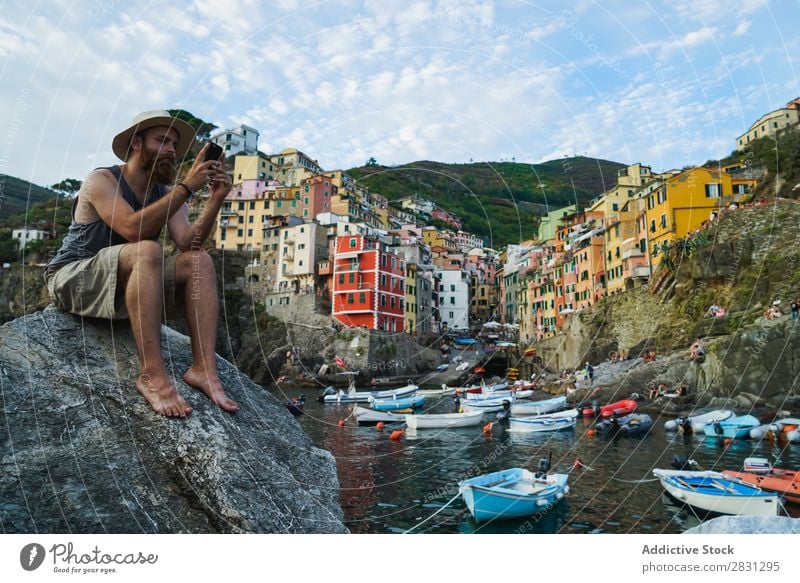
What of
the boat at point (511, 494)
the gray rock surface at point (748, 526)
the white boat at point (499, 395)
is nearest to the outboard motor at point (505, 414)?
the white boat at point (499, 395)

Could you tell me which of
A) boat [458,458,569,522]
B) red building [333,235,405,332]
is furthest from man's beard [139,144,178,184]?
red building [333,235,405,332]

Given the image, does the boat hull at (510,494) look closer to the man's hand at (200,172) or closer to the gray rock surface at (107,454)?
the gray rock surface at (107,454)

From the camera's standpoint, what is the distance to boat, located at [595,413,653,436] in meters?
14.7

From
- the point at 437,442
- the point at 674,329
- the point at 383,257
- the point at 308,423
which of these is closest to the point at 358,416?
the point at 308,423

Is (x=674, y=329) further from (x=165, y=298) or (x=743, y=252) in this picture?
(x=165, y=298)

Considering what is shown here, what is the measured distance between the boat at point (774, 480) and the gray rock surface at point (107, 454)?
7921mm

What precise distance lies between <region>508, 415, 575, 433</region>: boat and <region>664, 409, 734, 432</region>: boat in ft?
10.2

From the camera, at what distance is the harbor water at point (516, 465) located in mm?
6547

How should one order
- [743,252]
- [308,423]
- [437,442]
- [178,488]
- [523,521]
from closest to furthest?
[178,488]
[523,521]
[437,442]
[308,423]
[743,252]

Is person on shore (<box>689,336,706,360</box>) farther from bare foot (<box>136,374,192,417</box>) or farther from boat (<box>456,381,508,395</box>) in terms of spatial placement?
bare foot (<box>136,374,192,417</box>)

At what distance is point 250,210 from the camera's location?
1716 inches

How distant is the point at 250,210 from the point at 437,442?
34699 mm

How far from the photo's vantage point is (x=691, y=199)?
2411 cm
